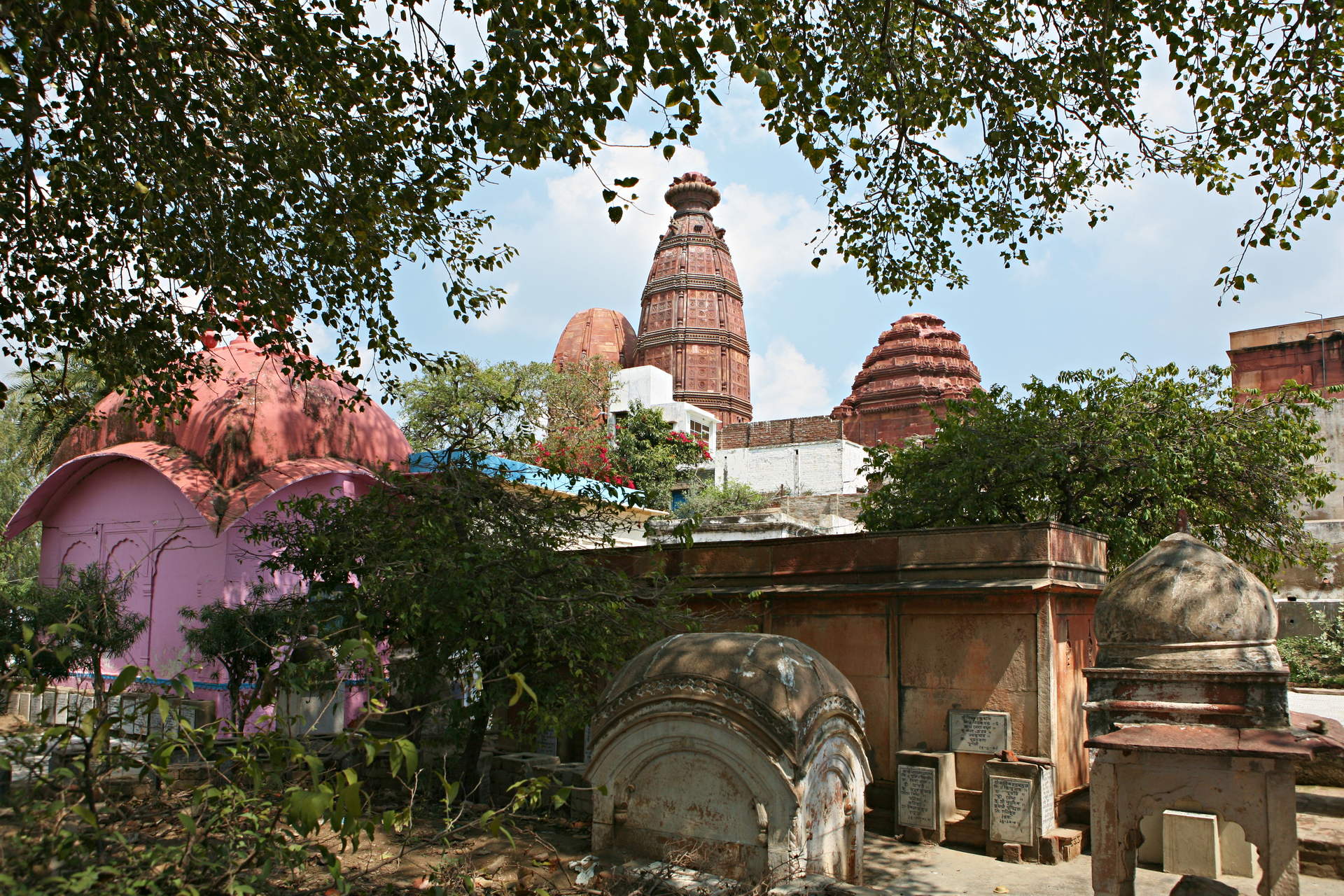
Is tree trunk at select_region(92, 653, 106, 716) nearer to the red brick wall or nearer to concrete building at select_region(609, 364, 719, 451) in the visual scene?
the red brick wall

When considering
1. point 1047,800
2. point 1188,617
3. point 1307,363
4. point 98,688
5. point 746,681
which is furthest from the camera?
point 1307,363

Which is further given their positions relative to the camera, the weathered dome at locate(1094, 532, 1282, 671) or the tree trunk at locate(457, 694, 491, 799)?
the tree trunk at locate(457, 694, 491, 799)

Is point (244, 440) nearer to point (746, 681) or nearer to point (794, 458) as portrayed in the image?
point (746, 681)

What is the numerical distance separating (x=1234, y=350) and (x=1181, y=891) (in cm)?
2672

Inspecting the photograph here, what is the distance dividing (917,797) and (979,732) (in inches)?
34.9

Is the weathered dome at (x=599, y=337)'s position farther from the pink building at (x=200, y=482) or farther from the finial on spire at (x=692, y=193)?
the pink building at (x=200, y=482)

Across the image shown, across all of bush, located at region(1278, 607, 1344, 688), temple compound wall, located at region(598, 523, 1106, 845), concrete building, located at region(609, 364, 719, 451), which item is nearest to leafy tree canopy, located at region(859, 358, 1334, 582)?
temple compound wall, located at region(598, 523, 1106, 845)

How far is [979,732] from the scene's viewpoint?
357 inches

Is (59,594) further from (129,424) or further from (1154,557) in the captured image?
(1154,557)

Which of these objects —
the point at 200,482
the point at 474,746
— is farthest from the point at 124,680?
the point at 200,482

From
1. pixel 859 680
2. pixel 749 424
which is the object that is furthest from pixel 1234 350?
pixel 859 680

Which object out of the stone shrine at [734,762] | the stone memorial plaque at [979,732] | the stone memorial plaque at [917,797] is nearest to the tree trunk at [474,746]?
the stone shrine at [734,762]

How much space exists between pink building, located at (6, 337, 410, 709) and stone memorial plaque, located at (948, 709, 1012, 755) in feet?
26.1

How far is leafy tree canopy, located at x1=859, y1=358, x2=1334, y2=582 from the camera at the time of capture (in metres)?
13.3
